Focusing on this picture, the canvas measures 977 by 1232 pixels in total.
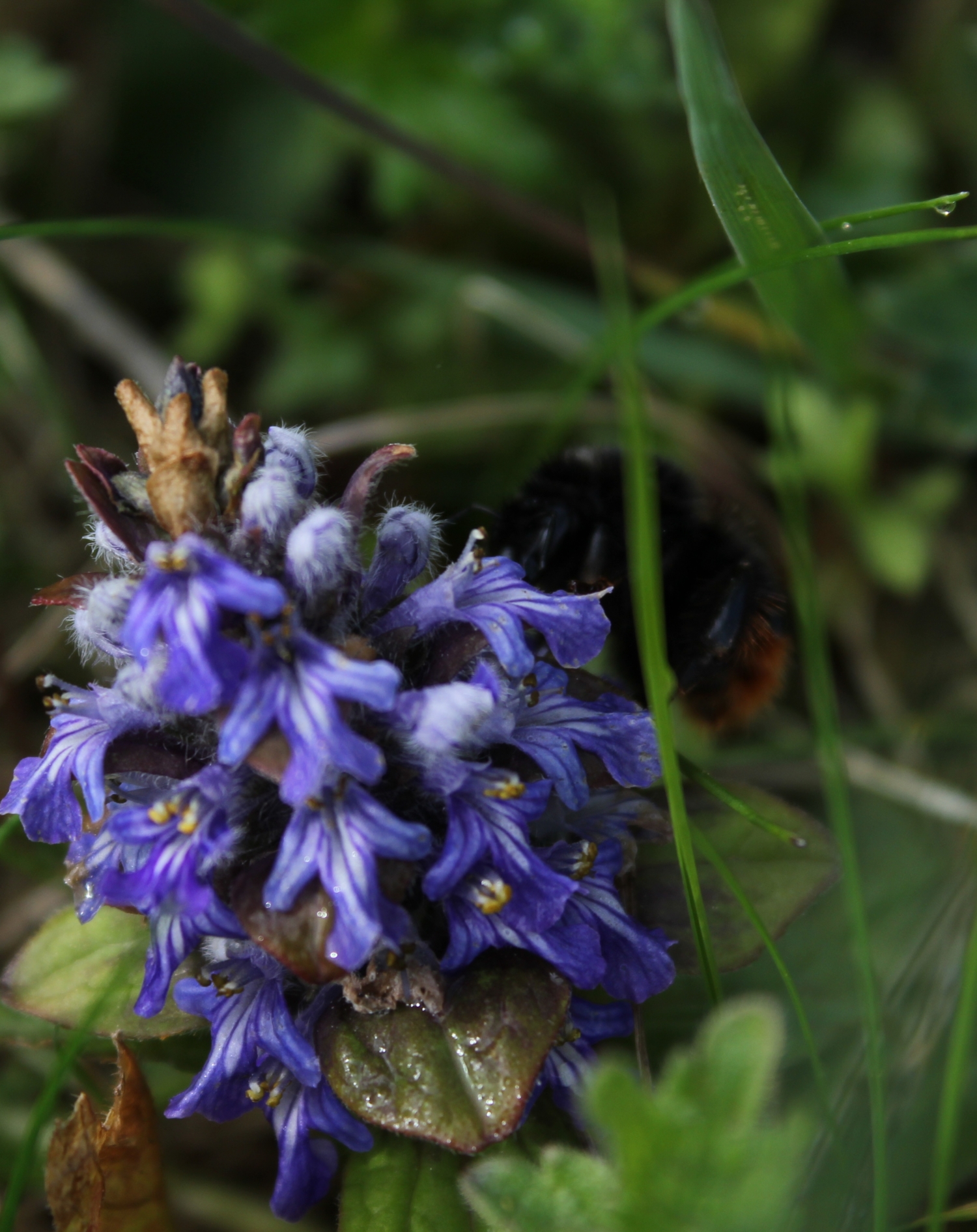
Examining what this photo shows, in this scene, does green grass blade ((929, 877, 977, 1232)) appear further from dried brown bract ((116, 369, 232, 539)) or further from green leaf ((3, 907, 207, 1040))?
dried brown bract ((116, 369, 232, 539))

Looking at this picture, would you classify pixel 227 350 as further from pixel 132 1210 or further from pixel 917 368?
pixel 132 1210

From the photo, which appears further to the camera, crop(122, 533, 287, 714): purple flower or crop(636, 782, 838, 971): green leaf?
crop(636, 782, 838, 971): green leaf

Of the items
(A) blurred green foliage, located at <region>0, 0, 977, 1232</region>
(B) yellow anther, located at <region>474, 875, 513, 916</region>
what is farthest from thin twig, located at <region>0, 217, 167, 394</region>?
(B) yellow anther, located at <region>474, 875, 513, 916</region>

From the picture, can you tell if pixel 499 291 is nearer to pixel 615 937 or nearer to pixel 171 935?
pixel 615 937

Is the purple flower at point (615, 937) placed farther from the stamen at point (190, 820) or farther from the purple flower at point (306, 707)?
the stamen at point (190, 820)

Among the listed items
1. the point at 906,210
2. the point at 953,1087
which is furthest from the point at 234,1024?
the point at 906,210

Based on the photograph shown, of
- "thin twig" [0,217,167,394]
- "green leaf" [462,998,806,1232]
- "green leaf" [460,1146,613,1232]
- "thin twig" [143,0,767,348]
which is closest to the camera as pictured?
"green leaf" [462,998,806,1232]
